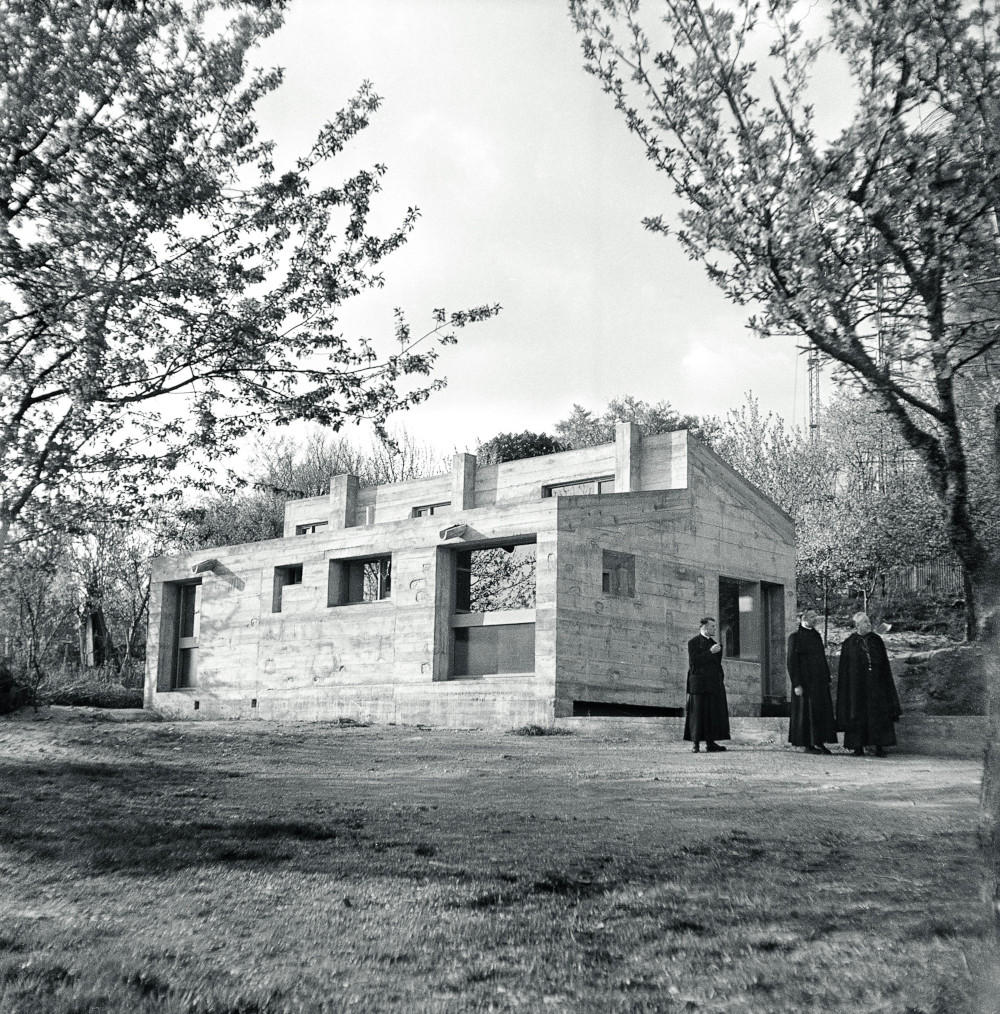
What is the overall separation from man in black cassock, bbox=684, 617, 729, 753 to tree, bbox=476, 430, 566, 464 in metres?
35.5

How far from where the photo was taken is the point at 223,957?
190 inches

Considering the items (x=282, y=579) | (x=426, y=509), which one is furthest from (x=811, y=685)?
(x=426, y=509)

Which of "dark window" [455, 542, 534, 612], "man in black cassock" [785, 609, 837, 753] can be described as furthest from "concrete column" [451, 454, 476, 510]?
"man in black cassock" [785, 609, 837, 753]

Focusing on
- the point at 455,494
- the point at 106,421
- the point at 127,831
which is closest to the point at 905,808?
the point at 127,831

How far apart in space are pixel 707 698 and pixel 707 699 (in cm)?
2

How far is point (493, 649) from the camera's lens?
1174 inches

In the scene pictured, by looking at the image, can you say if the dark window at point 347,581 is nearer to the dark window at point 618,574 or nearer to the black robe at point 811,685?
the dark window at point 618,574

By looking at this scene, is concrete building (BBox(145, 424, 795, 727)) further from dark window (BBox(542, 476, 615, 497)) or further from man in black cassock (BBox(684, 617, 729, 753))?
man in black cassock (BBox(684, 617, 729, 753))

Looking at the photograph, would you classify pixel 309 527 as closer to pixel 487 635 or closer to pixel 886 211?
pixel 487 635

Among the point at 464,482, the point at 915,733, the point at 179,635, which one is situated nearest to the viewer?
the point at 915,733

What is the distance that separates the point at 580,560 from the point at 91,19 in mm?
19789

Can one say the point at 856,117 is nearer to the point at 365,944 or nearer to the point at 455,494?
the point at 365,944

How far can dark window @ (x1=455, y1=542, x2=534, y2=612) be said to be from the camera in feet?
116

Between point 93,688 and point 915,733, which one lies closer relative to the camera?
point 915,733
